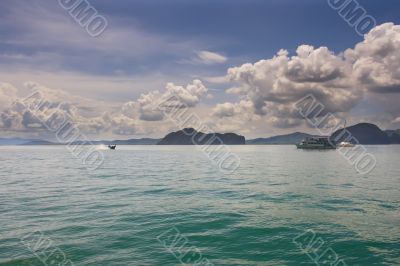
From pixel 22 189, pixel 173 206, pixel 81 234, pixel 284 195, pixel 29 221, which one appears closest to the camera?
pixel 81 234

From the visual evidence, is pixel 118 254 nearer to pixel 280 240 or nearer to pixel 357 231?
pixel 280 240

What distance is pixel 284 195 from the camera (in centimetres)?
3512

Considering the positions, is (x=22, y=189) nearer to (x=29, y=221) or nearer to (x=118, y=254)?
(x=29, y=221)

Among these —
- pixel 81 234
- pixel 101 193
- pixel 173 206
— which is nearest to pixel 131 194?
pixel 101 193

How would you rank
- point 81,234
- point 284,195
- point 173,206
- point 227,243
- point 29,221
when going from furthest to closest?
point 284,195
point 173,206
point 29,221
point 81,234
point 227,243

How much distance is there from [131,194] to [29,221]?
45.0 ft

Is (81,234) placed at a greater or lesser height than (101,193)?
lesser

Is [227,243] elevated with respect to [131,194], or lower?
lower

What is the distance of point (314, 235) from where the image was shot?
66.3ft

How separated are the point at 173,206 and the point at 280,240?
40.9 feet

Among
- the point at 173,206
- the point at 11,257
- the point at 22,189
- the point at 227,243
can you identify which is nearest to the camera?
the point at 11,257

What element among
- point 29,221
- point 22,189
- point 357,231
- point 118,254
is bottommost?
point 357,231

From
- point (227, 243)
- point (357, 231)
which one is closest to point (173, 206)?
point (227, 243)

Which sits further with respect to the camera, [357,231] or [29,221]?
[29,221]
